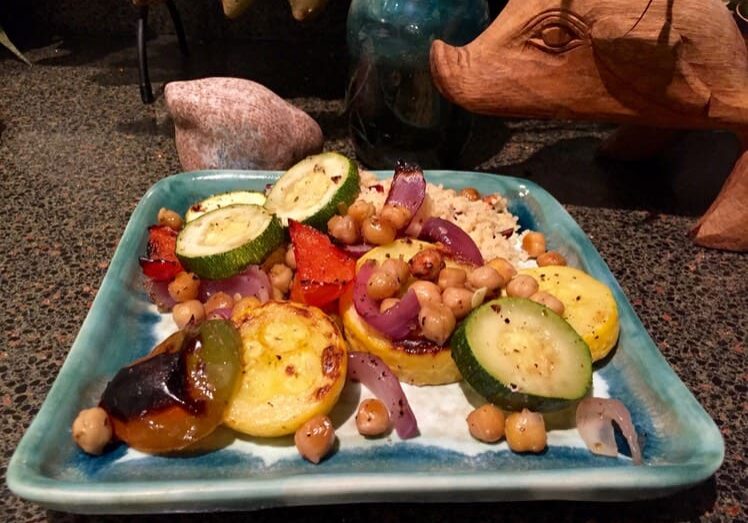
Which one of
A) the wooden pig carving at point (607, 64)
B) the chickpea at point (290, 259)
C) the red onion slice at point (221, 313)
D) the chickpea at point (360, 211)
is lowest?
the red onion slice at point (221, 313)

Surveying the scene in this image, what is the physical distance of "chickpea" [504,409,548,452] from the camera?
47.2 inches

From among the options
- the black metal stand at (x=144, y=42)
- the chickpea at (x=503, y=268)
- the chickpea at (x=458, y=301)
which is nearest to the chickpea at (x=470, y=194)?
the chickpea at (x=503, y=268)

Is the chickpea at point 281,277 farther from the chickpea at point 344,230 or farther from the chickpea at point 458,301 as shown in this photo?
the chickpea at point 458,301

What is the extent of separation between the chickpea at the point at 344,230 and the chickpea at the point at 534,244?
0.47 m

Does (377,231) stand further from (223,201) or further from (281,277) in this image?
(223,201)

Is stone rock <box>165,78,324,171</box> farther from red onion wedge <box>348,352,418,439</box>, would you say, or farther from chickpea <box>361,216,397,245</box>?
red onion wedge <box>348,352,418,439</box>

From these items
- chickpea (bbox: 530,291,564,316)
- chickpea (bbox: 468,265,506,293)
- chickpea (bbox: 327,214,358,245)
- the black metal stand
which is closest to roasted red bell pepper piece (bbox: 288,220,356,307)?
chickpea (bbox: 327,214,358,245)

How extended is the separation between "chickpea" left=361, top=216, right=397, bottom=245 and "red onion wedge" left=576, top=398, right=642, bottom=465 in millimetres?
535

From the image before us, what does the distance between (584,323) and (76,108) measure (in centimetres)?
222

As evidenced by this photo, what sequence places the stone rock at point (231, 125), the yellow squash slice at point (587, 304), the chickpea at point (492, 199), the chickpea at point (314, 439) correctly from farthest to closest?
1. the stone rock at point (231, 125)
2. the chickpea at point (492, 199)
3. the yellow squash slice at point (587, 304)
4. the chickpea at point (314, 439)

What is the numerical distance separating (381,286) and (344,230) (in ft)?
0.75

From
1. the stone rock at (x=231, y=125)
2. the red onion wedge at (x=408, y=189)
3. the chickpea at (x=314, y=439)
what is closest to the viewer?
the chickpea at (x=314, y=439)

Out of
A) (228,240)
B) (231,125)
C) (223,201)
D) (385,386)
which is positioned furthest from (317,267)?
(231,125)

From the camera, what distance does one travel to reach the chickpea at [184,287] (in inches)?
58.9
